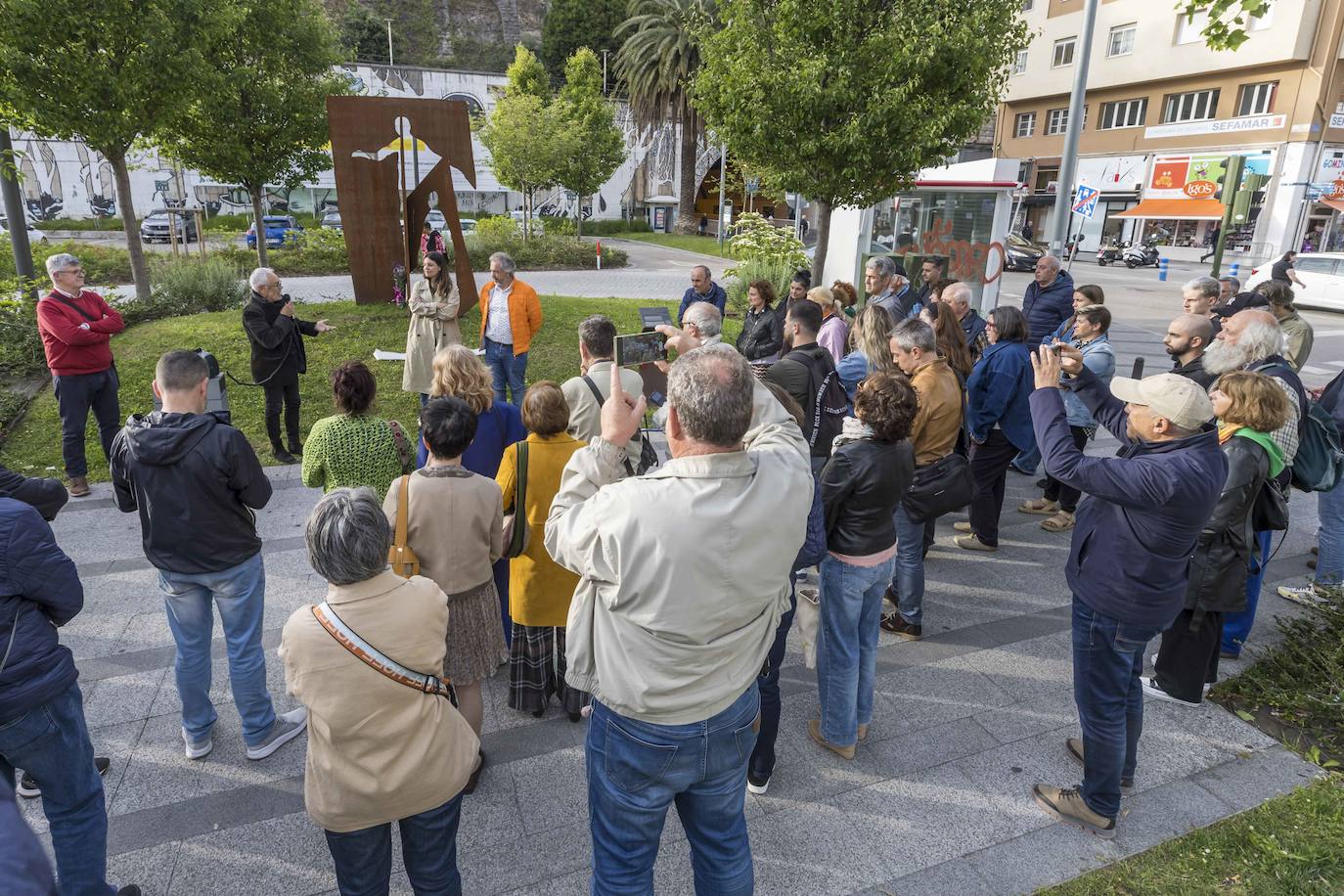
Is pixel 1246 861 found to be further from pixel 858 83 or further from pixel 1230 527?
pixel 858 83

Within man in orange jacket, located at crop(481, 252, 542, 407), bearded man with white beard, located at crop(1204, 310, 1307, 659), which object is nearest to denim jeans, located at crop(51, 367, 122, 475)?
man in orange jacket, located at crop(481, 252, 542, 407)

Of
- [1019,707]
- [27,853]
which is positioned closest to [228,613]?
[27,853]

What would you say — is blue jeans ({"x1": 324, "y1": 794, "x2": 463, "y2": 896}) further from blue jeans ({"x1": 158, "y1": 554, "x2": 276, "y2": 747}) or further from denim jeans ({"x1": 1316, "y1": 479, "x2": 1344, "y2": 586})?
denim jeans ({"x1": 1316, "y1": 479, "x2": 1344, "y2": 586})

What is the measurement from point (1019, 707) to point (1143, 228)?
42.7 metres

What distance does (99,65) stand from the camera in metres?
9.70

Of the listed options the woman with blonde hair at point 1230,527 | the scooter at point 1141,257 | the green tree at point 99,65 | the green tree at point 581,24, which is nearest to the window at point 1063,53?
the scooter at point 1141,257

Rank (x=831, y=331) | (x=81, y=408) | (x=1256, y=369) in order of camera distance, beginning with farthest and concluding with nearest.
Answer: (x=831, y=331), (x=81, y=408), (x=1256, y=369)

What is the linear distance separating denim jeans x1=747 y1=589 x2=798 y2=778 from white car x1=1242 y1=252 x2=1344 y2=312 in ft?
69.9

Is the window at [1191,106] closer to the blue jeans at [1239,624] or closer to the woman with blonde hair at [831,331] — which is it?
the woman with blonde hair at [831,331]

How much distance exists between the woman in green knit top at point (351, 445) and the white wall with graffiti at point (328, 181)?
27746 mm

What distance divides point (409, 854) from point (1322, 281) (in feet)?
81.9

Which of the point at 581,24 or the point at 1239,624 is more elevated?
the point at 581,24

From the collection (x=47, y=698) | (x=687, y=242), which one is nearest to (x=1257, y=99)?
(x=687, y=242)

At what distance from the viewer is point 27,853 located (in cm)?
108
